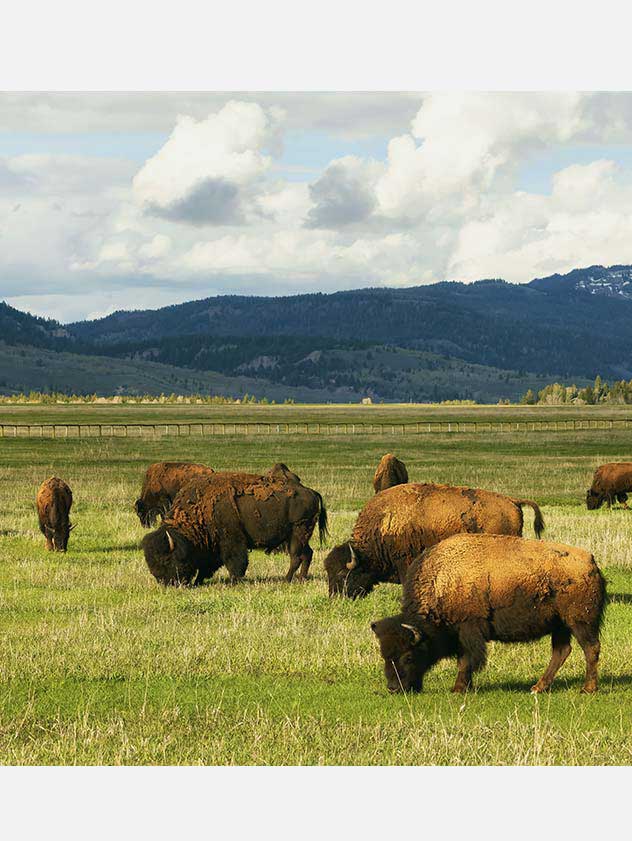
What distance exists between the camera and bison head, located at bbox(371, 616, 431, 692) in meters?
11.2

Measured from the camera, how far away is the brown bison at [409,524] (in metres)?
15.3

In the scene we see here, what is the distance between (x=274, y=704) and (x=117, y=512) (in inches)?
823

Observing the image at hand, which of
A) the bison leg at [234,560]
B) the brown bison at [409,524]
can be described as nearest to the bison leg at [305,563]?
the bison leg at [234,560]

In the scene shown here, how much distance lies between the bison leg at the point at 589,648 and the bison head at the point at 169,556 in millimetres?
8591

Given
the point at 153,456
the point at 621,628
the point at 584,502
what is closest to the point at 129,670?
the point at 621,628

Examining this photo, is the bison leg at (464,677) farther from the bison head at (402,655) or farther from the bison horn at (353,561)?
the bison horn at (353,561)

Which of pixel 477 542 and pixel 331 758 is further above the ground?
pixel 477 542

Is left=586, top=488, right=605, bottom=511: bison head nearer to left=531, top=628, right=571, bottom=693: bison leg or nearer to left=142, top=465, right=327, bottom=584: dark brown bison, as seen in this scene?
left=142, top=465, right=327, bottom=584: dark brown bison

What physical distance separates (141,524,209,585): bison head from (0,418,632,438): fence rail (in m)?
71.1

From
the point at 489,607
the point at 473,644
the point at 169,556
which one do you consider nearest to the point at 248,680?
the point at 473,644

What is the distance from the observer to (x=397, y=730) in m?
9.98

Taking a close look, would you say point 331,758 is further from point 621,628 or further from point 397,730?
point 621,628

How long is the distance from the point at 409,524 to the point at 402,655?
433 centimetres

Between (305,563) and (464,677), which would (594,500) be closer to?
(305,563)
